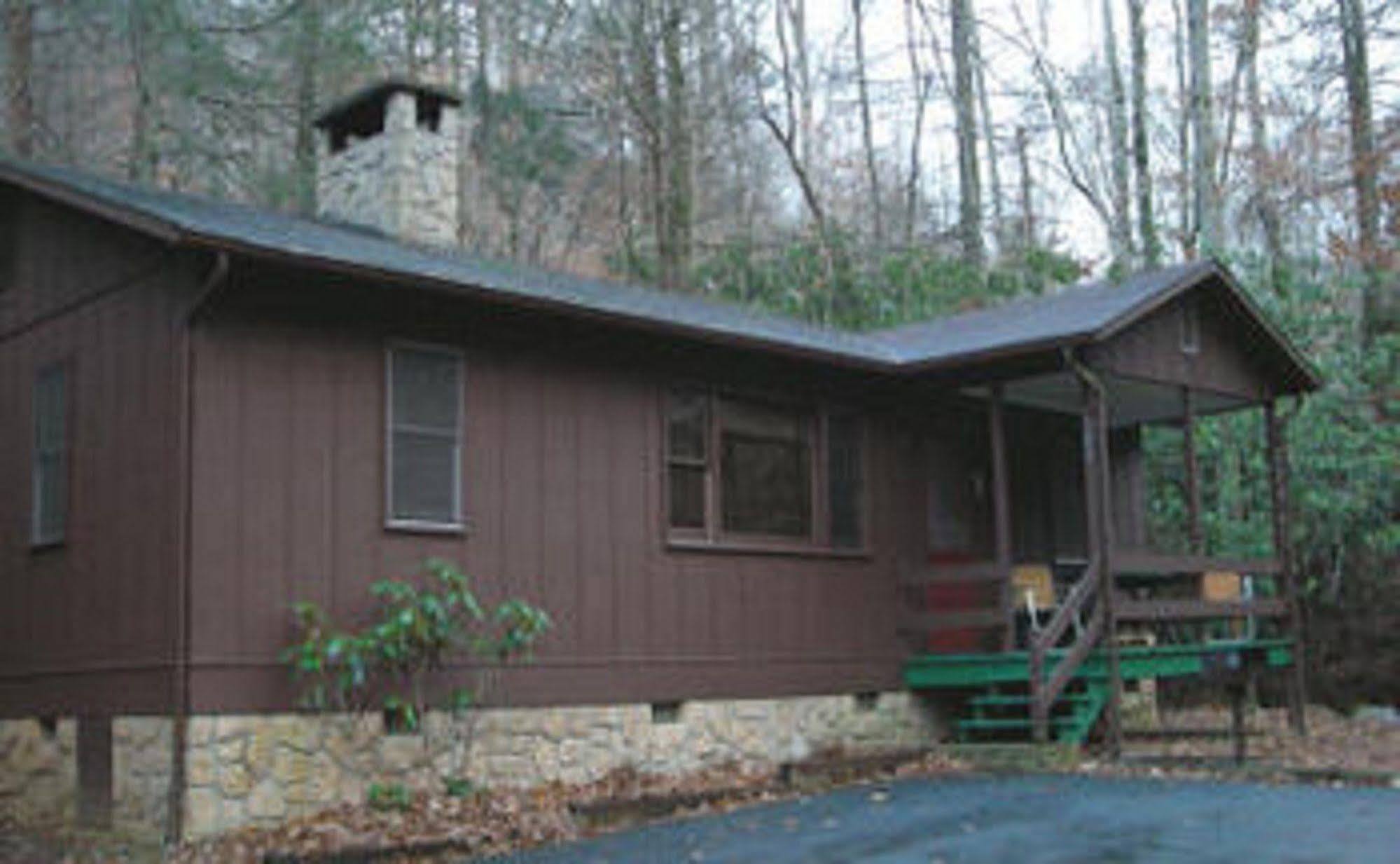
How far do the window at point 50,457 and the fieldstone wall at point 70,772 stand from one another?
4.55 ft

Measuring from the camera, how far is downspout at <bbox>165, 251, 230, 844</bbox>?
9250 mm

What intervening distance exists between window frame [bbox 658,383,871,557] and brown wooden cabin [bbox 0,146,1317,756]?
3cm

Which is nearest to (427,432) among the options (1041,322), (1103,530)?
(1103,530)

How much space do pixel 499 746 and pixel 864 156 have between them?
2338 centimetres

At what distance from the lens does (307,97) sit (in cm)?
2095

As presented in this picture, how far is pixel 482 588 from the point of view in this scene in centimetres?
1099

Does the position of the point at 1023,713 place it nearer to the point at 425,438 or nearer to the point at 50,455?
the point at 425,438

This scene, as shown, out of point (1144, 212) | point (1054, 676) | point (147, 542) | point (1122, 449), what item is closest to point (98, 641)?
point (147, 542)

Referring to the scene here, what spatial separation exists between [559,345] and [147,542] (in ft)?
11.1

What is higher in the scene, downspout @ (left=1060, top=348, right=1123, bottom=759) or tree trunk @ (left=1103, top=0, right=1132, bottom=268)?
tree trunk @ (left=1103, top=0, right=1132, bottom=268)

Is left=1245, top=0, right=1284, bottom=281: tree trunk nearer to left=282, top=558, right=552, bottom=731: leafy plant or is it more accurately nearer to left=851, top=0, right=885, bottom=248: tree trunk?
left=851, top=0, right=885, bottom=248: tree trunk

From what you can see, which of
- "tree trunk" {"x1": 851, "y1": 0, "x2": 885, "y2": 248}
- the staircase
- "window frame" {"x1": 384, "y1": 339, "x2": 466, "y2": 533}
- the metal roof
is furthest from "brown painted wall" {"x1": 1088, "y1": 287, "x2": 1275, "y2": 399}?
"tree trunk" {"x1": 851, "y1": 0, "x2": 885, "y2": 248}

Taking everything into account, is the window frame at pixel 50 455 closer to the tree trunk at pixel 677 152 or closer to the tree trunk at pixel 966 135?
the tree trunk at pixel 677 152

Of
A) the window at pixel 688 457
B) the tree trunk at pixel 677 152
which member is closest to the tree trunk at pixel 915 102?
the tree trunk at pixel 677 152
